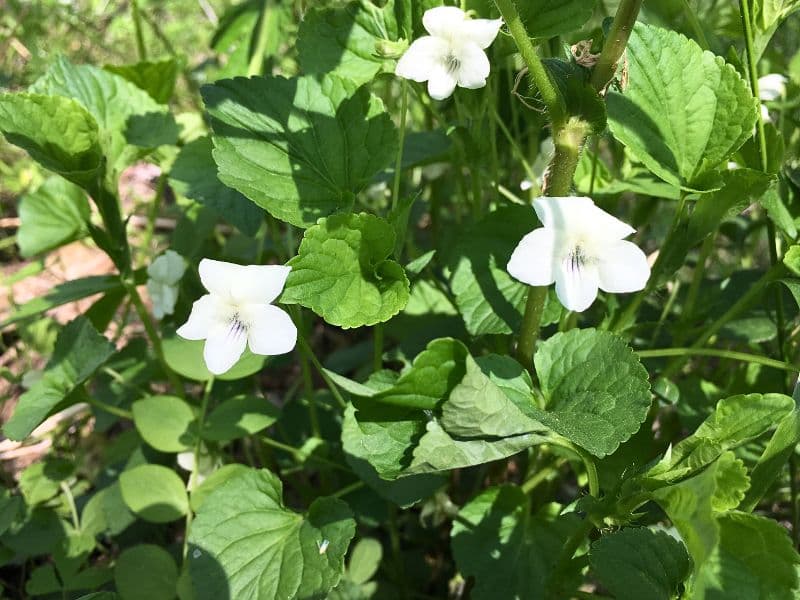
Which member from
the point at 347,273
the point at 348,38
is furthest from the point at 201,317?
the point at 348,38

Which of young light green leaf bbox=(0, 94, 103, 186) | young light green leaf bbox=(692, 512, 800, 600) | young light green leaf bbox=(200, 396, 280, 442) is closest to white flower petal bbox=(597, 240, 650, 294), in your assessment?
young light green leaf bbox=(692, 512, 800, 600)

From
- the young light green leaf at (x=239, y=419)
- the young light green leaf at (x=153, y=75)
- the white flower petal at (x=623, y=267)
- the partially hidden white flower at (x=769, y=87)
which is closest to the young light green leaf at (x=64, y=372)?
the young light green leaf at (x=239, y=419)

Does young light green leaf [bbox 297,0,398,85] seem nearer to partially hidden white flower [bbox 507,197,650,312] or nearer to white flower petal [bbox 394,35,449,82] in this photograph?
white flower petal [bbox 394,35,449,82]

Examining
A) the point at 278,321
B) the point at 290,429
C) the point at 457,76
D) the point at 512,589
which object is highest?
the point at 457,76

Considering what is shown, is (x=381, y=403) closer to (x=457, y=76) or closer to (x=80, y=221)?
(x=457, y=76)

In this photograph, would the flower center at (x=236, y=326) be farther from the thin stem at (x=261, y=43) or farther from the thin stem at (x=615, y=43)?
the thin stem at (x=261, y=43)

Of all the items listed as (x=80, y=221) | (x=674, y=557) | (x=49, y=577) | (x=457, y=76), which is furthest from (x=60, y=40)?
(x=674, y=557)
